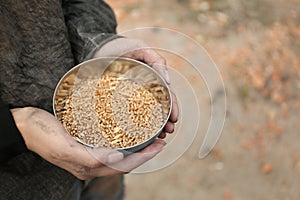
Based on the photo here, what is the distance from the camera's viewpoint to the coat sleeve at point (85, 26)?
1104 millimetres

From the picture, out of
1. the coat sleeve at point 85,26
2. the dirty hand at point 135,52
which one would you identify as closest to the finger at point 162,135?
the dirty hand at point 135,52

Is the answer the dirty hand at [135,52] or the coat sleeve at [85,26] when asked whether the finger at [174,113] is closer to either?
the dirty hand at [135,52]

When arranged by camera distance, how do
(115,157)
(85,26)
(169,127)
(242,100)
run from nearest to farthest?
(115,157) → (169,127) → (85,26) → (242,100)

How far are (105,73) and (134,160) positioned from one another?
0.23 m

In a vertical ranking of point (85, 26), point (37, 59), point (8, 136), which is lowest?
point (8, 136)

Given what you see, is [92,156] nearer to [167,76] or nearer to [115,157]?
[115,157]

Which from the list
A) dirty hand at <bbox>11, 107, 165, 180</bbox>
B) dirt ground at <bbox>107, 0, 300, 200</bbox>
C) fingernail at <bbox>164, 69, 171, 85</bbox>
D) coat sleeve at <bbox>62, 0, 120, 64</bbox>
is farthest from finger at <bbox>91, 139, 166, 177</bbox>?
dirt ground at <bbox>107, 0, 300, 200</bbox>

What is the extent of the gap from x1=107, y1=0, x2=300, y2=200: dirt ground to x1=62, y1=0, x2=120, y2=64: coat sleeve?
637 millimetres

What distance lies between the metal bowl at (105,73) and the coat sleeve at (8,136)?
0.09 metres

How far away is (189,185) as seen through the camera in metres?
2.31

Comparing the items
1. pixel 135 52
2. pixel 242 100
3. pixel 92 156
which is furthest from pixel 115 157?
pixel 242 100

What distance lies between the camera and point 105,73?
1.06 metres

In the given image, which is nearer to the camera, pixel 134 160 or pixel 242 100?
pixel 134 160

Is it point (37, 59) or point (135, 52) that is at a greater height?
point (135, 52)
